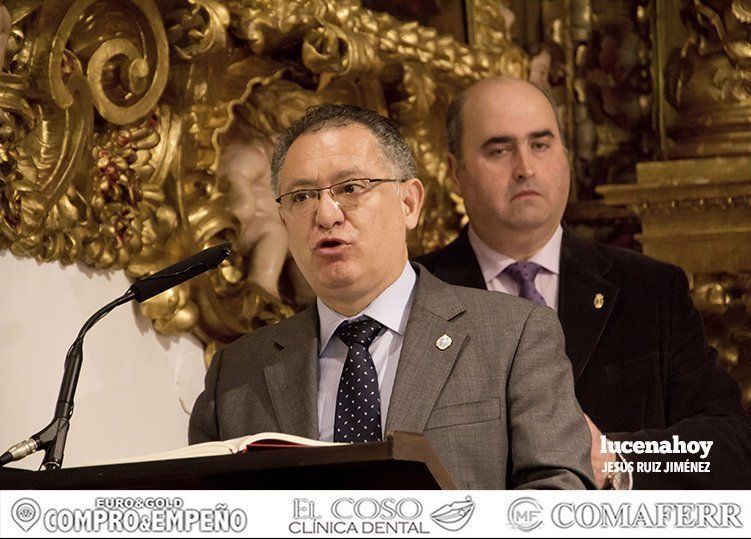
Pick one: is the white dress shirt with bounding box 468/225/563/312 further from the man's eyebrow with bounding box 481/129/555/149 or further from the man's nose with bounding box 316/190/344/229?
the man's nose with bounding box 316/190/344/229

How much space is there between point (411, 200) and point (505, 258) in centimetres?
101

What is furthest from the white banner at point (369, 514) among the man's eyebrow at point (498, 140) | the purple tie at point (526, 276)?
the man's eyebrow at point (498, 140)

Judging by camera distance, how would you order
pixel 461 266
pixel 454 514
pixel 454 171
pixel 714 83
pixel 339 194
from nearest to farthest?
pixel 454 514
pixel 339 194
pixel 461 266
pixel 454 171
pixel 714 83

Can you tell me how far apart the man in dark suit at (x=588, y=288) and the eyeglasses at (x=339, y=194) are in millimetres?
986

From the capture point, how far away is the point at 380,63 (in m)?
3.95

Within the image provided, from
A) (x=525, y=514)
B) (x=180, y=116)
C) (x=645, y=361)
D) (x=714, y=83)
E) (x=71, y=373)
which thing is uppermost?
(x=714, y=83)

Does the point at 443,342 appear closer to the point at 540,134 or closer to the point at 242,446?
the point at 242,446

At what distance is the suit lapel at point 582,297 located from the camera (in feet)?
11.6

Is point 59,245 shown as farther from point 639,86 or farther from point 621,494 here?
point 639,86

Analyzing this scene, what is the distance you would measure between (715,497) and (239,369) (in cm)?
116

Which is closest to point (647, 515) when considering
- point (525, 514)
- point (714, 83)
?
point (525, 514)

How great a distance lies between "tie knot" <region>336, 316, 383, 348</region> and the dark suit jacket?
854 millimetres

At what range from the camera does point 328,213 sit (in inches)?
102

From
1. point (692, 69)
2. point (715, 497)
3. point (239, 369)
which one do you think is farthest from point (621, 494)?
point (692, 69)
